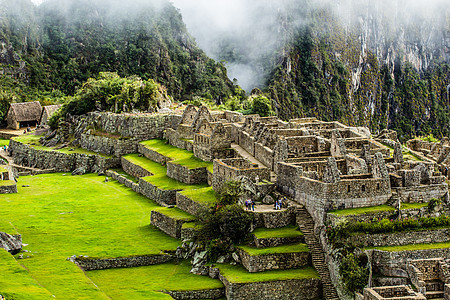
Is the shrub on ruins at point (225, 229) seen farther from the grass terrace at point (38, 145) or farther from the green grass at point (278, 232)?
the grass terrace at point (38, 145)

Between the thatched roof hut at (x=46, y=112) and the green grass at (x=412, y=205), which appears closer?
the green grass at (x=412, y=205)

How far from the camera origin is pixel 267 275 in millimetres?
38062

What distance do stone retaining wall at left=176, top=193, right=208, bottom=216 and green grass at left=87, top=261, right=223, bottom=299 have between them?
423cm

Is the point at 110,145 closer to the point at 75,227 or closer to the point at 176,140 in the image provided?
the point at 176,140

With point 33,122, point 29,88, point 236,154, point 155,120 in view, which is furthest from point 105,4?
point 236,154

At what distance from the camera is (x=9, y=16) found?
454ft

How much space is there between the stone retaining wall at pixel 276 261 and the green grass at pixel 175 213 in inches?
310

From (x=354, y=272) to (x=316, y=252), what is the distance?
11.1 feet

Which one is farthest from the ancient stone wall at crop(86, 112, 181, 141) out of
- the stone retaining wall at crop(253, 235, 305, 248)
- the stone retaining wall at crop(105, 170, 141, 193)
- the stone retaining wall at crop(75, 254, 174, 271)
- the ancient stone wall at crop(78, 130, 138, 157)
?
the stone retaining wall at crop(253, 235, 305, 248)

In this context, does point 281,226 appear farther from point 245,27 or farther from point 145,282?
point 245,27

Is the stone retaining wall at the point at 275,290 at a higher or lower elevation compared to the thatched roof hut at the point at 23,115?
lower

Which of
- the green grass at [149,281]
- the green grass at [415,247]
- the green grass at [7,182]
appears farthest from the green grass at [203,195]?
the green grass at [7,182]

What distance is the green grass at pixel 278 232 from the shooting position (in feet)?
131

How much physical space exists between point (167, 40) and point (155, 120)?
236 feet
